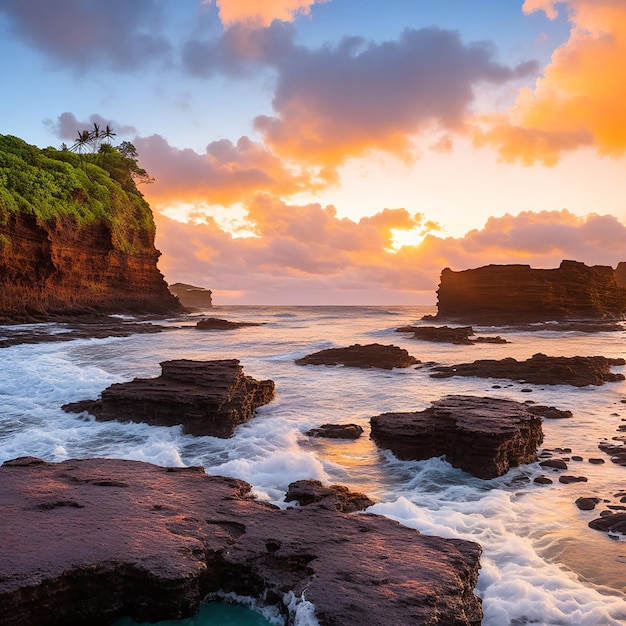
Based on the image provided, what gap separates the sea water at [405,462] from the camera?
4633 millimetres

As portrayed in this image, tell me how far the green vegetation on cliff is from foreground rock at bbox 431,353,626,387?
3239cm

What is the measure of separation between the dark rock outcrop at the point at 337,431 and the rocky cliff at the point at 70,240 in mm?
31627

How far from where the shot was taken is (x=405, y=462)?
27.8ft

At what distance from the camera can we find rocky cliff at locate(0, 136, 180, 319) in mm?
34750

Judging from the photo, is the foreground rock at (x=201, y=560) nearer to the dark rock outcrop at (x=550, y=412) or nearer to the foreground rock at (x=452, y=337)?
the dark rock outcrop at (x=550, y=412)

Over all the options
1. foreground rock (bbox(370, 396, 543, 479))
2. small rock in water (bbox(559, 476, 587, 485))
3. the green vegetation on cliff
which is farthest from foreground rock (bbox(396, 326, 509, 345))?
the green vegetation on cliff

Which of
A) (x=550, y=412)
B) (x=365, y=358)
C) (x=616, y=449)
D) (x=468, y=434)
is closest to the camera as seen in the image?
(x=468, y=434)

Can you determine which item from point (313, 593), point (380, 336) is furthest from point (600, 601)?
point (380, 336)

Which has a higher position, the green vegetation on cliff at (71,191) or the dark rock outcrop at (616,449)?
the green vegetation on cliff at (71,191)

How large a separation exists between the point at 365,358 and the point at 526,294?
4209cm

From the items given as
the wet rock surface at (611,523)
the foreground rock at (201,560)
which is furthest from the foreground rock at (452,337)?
the foreground rock at (201,560)

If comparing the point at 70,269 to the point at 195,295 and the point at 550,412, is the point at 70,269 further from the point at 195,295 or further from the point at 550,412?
the point at 195,295

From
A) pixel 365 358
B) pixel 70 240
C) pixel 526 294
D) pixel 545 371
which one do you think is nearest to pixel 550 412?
pixel 545 371

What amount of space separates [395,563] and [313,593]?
0.86 metres
